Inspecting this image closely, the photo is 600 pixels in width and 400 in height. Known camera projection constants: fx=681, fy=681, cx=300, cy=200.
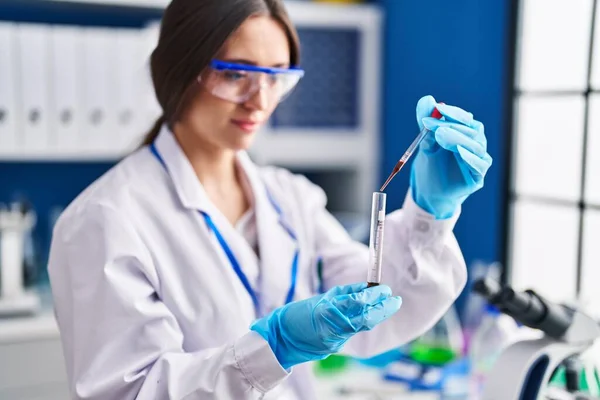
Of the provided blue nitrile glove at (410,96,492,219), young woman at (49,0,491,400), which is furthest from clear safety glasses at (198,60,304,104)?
blue nitrile glove at (410,96,492,219)

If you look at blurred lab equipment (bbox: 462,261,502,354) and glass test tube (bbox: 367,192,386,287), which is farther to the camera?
blurred lab equipment (bbox: 462,261,502,354)

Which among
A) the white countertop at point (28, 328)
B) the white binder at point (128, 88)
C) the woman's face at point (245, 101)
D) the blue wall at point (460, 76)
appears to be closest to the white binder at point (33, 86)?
the white binder at point (128, 88)

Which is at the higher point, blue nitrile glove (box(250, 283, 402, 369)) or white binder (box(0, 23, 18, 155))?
white binder (box(0, 23, 18, 155))

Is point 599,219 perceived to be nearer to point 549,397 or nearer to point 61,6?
point 549,397

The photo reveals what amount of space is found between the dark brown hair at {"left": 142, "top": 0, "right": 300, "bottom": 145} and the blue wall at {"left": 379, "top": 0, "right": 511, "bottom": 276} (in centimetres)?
113

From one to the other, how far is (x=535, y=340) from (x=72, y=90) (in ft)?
5.42

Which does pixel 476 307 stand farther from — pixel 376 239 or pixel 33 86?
pixel 33 86

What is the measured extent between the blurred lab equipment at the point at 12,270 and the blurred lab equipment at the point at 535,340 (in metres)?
1.48

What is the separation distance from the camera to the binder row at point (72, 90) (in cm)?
215

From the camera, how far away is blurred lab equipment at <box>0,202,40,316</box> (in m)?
2.08

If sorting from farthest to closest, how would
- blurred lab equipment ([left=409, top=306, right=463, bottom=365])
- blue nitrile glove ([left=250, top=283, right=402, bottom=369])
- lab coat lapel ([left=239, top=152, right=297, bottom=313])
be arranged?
blurred lab equipment ([left=409, top=306, right=463, bottom=365]) < lab coat lapel ([left=239, top=152, right=297, bottom=313]) < blue nitrile glove ([left=250, top=283, right=402, bottom=369])

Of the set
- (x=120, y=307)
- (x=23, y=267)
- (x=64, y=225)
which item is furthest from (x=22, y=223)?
(x=120, y=307)

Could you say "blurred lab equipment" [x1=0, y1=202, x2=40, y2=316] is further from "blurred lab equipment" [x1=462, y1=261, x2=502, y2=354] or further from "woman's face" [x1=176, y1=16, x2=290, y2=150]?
"blurred lab equipment" [x1=462, y1=261, x2=502, y2=354]

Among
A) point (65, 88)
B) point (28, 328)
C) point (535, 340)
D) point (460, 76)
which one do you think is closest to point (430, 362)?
point (535, 340)
